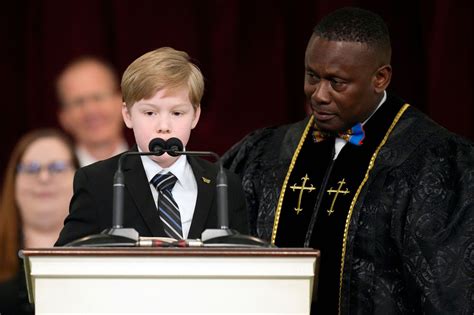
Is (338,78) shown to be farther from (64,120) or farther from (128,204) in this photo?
(64,120)

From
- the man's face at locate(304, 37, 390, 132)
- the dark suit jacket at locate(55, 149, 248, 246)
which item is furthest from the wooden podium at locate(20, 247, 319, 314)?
the man's face at locate(304, 37, 390, 132)

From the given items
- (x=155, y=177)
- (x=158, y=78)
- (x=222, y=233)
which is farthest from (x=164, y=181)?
(x=222, y=233)

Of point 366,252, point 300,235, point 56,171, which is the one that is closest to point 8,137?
point 56,171

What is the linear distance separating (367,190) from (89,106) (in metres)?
1.97

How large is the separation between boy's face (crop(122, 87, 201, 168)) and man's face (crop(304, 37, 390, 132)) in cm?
84

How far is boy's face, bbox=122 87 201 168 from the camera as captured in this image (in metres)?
3.27

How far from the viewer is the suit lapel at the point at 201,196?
3.24m

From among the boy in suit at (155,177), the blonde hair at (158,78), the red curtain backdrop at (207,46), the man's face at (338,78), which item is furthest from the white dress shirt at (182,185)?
the red curtain backdrop at (207,46)

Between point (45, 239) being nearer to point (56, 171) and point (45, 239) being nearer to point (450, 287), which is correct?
point (56, 171)

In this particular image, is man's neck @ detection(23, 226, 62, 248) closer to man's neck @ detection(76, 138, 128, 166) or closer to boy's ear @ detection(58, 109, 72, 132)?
man's neck @ detection(76, 138, 128, 166)

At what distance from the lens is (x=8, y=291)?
5363mm

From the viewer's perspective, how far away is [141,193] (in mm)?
3311

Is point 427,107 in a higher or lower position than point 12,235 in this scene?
higher

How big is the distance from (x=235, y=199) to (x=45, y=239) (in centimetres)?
229
